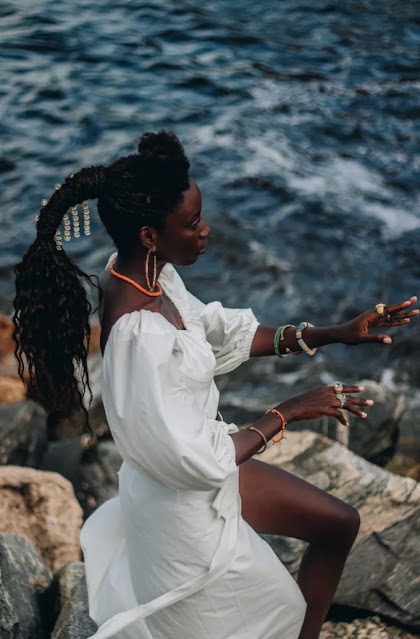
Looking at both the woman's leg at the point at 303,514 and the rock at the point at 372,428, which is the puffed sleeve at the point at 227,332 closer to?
the woman's leg at the point at 303,514

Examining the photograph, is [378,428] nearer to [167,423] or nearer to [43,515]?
[43,515]

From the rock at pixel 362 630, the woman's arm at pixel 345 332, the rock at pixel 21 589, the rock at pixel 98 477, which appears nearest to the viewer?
the woman's arm at pixel 345 332

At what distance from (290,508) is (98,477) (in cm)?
252

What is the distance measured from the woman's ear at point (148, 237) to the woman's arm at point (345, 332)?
2.46 feet

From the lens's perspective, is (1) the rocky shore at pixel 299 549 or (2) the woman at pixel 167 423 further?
(1) the rocky shore at pixel 299 549

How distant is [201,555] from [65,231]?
47.3 inches

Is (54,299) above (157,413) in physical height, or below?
above

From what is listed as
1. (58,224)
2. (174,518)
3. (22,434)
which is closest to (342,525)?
Result: (174,518)

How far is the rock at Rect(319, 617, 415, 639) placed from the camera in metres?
3.89

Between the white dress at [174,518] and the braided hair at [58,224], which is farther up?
the braided hair at [58,224]

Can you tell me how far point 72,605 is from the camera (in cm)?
365

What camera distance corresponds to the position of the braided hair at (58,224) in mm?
2863

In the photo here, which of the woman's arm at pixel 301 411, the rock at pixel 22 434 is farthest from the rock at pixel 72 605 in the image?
the rock at pixel 22 434

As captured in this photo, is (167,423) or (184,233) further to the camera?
(184,233)
